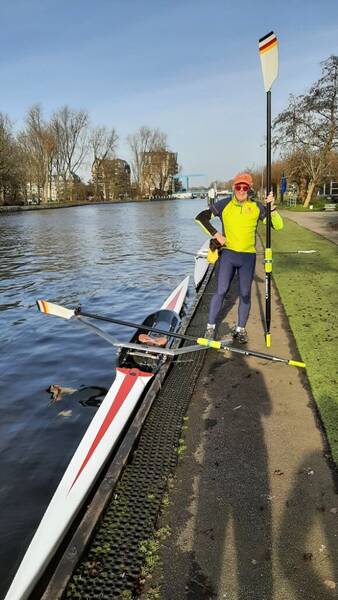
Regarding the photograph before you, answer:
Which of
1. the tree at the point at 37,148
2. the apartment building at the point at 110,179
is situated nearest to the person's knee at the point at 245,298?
the tree at the point at 37,148

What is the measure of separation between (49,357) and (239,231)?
4.11 m

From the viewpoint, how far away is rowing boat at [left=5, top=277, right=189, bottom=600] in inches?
120

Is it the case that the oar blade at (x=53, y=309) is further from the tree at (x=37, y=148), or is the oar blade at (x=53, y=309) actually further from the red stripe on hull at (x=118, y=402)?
the tree at (x=37, y=148)

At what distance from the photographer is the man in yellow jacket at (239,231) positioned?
20.4 ft

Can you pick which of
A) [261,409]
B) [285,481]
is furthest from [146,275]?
[285,481]

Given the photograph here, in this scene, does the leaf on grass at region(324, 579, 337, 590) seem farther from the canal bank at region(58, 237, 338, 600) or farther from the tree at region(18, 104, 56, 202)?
the tree at region(18, 104, 56, 202)

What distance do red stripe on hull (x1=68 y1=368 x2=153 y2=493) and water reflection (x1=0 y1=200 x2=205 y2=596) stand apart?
0.70 m

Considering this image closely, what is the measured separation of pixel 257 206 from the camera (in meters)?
6.30

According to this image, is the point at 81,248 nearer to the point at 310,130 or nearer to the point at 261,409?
the point at 261,409

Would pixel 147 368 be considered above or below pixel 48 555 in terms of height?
above

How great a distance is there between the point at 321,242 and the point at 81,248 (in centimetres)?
1236

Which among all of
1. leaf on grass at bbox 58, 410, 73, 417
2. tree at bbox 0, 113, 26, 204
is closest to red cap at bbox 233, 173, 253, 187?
leaf on grass at bbox 58, 410, 73, 417

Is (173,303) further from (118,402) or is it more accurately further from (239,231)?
(118,402)

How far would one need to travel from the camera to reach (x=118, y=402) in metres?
5.00
